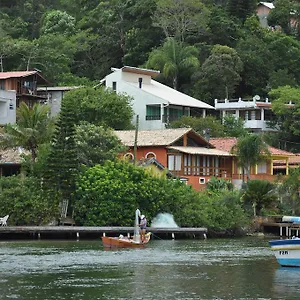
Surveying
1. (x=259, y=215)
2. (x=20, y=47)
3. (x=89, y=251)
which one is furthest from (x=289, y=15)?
(x=89, y=251)

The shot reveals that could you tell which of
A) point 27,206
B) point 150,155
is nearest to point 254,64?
point 150,155

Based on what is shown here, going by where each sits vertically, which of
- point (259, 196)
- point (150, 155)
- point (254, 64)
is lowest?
point (259, 196)

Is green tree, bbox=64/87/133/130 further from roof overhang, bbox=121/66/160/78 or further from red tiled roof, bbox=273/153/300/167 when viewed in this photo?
red tiled roof, bbox=273/153/300/167

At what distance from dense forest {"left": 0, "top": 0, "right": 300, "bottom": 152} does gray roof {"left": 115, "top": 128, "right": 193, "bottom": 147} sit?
20.0 meters

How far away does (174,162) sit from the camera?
74312mm

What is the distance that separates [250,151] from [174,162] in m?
5.96

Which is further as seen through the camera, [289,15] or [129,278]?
[289,15]

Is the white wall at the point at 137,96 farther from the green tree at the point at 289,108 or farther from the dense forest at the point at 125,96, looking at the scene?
the green tree at the point at 289,108

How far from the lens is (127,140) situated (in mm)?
74688

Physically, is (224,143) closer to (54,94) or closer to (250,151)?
(250,151)

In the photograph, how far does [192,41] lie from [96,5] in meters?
22.8

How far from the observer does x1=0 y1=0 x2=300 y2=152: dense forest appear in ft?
327

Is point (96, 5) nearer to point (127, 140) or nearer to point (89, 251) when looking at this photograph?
point (127, 140)

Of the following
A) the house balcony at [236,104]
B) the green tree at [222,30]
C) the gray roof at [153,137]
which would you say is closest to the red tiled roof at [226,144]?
the gray roof at [153,137]
